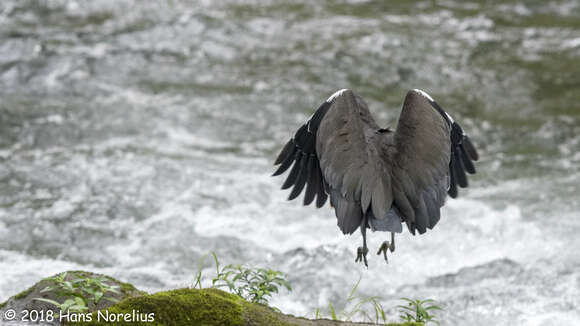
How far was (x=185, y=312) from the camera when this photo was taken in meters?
3.18

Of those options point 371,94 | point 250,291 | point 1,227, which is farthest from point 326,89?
point 250,291

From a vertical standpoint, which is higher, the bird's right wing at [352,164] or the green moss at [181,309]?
the bird's right wing at [352,164]

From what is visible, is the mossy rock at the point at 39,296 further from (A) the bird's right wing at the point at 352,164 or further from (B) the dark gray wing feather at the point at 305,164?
(B) the dark gray wing feather at the point at 305,164

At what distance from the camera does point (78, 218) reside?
6480mm

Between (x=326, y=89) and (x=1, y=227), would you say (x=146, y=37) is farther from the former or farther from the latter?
(x=1, y=227)

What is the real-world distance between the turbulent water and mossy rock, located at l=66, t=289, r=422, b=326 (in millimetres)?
1880

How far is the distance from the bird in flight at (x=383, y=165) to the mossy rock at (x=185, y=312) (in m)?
1.00

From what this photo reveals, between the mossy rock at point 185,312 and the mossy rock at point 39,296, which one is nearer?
the mossy rock at point 185,312

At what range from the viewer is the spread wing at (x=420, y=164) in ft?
13.6

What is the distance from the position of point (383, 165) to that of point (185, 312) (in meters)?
1.65

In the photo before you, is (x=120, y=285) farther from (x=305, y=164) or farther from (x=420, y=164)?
(x=420, y=164)

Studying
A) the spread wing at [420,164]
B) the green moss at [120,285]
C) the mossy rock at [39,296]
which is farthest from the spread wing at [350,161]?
the mossy rock at [39,296]

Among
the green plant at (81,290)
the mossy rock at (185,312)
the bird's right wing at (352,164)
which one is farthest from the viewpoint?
the bird's right wing at (352,164)

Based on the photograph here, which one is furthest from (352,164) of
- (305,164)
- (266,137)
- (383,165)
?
(266,137)
